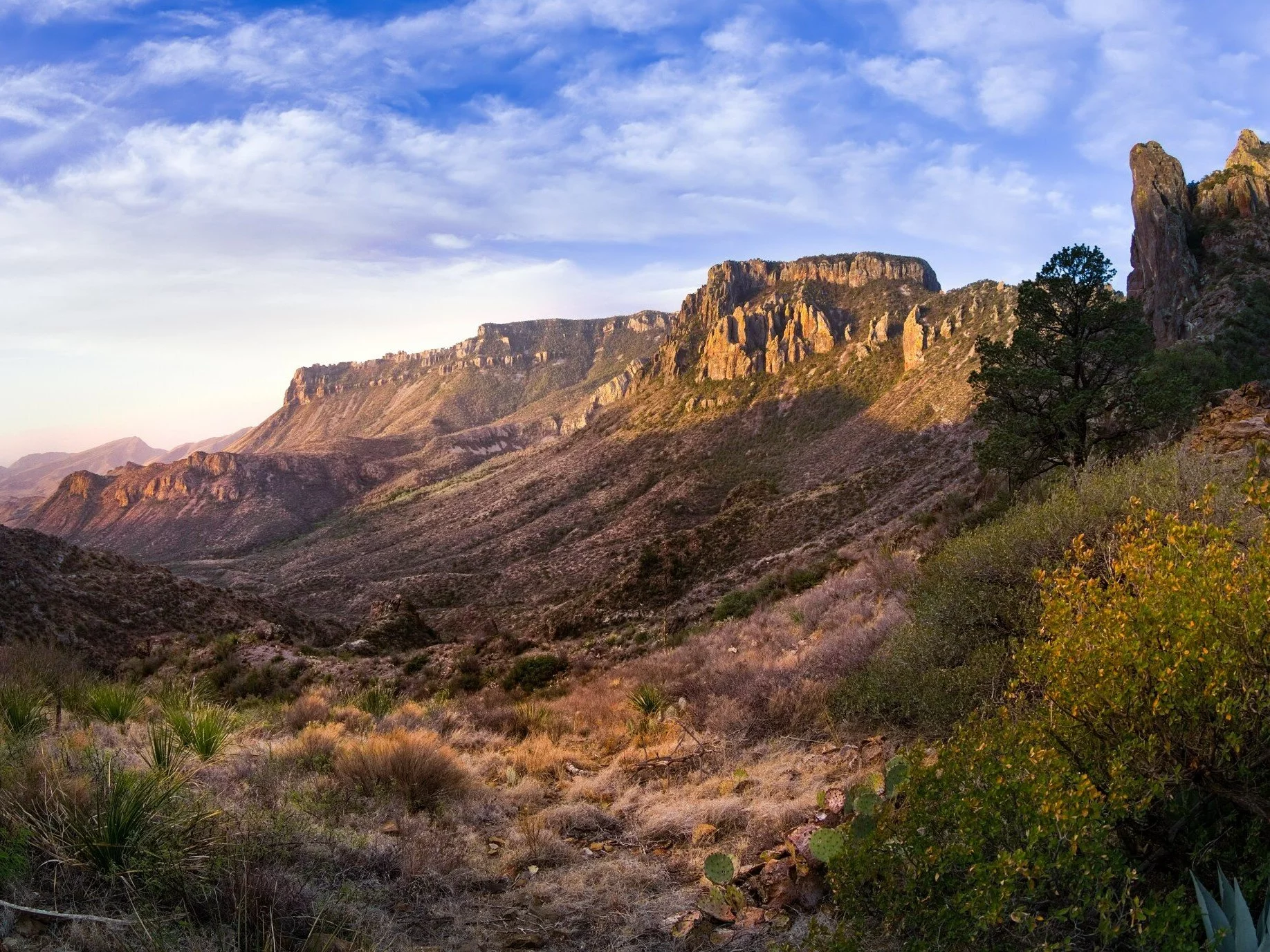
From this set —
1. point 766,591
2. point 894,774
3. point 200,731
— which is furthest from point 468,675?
point 894,774

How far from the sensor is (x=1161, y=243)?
135 ft

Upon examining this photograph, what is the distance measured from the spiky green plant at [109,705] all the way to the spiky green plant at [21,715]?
48.1 inches

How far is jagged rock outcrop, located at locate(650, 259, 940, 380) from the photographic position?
90.9 m

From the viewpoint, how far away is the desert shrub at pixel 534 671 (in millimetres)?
17078

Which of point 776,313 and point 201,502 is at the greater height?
point 776,313

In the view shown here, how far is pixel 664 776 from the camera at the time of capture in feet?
26.5

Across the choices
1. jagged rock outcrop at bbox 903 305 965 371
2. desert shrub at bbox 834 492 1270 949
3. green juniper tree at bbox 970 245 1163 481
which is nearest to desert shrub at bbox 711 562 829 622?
green juniper tree at bbox 970 245 1163 481

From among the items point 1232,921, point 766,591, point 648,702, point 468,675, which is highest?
point 1232,921

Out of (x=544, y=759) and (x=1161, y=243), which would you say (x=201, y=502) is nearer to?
(x=544, y=759)

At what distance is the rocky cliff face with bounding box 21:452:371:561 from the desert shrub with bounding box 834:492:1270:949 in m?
114

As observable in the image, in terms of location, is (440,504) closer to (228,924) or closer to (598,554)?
(598,554)

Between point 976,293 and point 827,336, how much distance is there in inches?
743

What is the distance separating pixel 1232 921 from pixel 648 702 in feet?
26.9

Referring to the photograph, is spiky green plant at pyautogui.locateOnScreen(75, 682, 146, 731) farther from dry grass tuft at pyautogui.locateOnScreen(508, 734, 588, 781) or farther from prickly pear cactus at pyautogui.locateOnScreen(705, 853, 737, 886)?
prickly pear cactus at pyautogui.locateOnScreen(705, 853, 737, 886)
